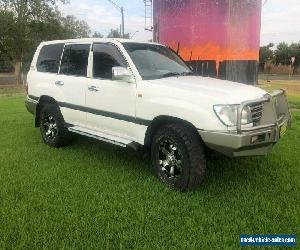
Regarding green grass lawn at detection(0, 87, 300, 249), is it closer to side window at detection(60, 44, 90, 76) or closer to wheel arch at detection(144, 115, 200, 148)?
wheel arch at detection(144, 115, 200, 148)

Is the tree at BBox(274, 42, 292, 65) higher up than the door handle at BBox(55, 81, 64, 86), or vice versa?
the tree at BBox(274, 42, 292, 65)

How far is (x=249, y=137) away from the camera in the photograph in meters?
4.72

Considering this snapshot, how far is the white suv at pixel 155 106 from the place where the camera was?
190 inches

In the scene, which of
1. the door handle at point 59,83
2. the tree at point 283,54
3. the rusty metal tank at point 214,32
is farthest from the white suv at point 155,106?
the tree at point 283,54

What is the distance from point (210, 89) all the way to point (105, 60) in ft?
6.76

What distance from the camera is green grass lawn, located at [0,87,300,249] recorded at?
3.99 metres

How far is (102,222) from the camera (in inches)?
170

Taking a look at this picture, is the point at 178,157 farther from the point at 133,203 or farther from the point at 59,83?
the point at 59,83

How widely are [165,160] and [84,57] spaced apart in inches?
101

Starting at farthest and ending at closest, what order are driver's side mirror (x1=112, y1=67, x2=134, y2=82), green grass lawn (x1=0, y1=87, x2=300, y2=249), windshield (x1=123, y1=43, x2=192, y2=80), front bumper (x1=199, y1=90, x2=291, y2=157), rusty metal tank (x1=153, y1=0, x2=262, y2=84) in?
rusty metal tank (x1=153, y1=0, x2=262, y2=84) → windshield (x1=123, y1=43, x2=192, y2=80) → driver's side mirror (x1=112, y1=67, x2=134, y2=82) → front bumper (x1=199, y1=90, x2=291, y2=157) → green grass lawn (x1=0, y1=87, x2=300, y2=249)

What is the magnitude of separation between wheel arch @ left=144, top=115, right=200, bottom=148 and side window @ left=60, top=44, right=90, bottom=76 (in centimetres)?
185

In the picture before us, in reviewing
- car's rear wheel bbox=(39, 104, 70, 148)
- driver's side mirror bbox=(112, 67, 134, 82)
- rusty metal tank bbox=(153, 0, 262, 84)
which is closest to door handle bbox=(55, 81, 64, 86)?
car's rear wheel bbox=(39, 104, 70, 148)

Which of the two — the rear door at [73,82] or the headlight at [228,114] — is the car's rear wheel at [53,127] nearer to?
the rear door at [73,82]

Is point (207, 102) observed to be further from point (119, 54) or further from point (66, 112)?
point (66, 112)
